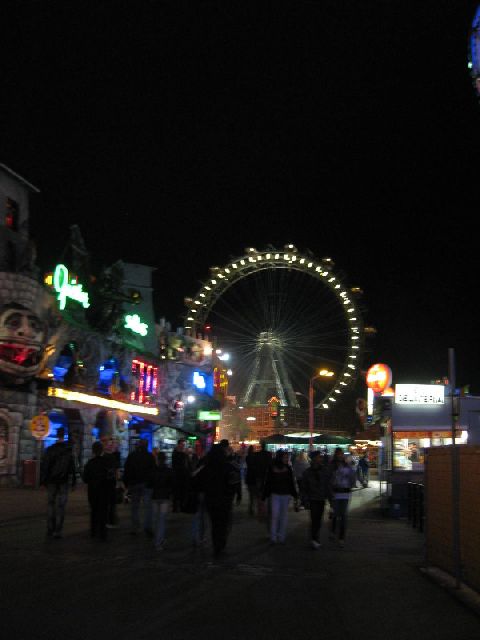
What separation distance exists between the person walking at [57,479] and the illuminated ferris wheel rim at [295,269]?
1443 inches

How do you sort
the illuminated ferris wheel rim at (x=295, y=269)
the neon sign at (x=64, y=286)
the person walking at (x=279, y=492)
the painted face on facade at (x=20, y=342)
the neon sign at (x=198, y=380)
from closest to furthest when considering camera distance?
1. the person walking at (x=279, y=492)
2. the painted face on facade at (x=20, y=342)
3. the neon sign at (x=64, y=286)
4. the illuminated ferris wheel rim at (x=295, y=269)
5. the neon sign at (x=198, y=380)

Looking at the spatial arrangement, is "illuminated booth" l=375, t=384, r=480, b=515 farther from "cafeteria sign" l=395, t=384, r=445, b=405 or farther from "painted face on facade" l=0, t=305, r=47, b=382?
"painted face on facade" l=0, t=305, r=47, b=382

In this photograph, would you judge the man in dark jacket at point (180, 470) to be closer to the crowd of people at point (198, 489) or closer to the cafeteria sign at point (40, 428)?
the crowd of people at point (198, 489)

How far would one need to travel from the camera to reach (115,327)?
4247 centimetres

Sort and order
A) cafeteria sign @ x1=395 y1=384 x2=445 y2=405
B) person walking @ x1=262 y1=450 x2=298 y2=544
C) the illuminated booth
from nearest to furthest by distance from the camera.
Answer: person walking @ x1=262 y1=450 x2=298 y2=544
the illuminated booth
cafeteria sign @ x1=395 y1=384 x2=445 y2=405

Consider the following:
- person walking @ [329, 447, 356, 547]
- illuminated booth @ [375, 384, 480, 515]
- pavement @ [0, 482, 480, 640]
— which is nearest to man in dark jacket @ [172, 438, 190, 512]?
pavement @ [0, 482, 480, 640]

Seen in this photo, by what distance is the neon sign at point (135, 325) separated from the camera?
46325mm

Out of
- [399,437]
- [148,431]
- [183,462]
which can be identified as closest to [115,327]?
[148,431]

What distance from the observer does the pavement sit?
753 cm

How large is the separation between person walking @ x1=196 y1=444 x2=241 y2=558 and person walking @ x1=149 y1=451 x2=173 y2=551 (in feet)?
2.75

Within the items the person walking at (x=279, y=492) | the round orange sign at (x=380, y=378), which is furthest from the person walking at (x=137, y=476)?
the round orange sign at (x=380, y=378)

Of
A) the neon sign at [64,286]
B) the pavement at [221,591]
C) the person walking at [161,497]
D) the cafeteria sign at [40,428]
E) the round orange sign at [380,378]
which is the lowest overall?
the pavement at [221,591]

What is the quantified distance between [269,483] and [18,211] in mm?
23305

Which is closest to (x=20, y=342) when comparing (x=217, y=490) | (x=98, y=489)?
(x=98, y=489)
